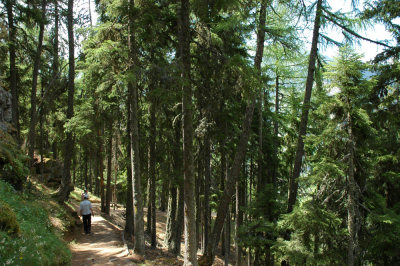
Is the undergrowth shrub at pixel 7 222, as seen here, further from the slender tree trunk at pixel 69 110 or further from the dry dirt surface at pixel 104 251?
the slender tree trunk at pixel 69 110

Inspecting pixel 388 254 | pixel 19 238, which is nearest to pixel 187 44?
pixel 19 238

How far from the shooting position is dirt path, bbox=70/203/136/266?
9.39m

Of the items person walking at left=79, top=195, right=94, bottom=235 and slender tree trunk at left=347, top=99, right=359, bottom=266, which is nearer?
slender tree trunk at left=347, top=99, right=359, bottom=266

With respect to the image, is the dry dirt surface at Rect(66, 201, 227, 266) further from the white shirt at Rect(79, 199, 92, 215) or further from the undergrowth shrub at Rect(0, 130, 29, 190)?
the undergrowth shrub at Rect(0, 130, 29, 190)

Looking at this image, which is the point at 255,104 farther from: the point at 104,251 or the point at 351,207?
the point at 104,251

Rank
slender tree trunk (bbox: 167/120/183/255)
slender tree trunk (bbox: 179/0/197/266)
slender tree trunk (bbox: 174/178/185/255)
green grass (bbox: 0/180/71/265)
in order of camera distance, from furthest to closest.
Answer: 1. slender tree trunk (bbox: 174/178/185/255)
2. slender tree trunk (bbox: 167/120/183/255)
3. slender tree trunk (bbox: 179/0/197/266)
4. green grass (bbox: 0/180/71/265)

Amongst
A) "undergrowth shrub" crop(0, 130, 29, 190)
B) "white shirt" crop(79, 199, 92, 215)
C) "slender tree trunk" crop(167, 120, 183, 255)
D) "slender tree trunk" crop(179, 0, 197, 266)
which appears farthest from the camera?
"slender tree trunk" crop(167, 120, 183, 255)

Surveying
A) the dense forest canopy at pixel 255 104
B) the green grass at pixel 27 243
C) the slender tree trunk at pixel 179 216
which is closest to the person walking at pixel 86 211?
the dense forest canopy at pixel 255 104

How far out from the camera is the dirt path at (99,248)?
939 cm

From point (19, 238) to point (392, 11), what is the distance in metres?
14.5

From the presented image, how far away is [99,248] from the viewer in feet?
36.5

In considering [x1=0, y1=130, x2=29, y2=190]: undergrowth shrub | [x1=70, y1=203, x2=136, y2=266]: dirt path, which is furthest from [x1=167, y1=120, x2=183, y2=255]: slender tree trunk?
[x1=0, y1=130, x2=29, y2=190]: undergrowth shrub

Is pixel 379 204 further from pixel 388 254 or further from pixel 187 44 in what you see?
pixel 187 44

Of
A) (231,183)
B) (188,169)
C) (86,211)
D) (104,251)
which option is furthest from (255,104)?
(86,211)
